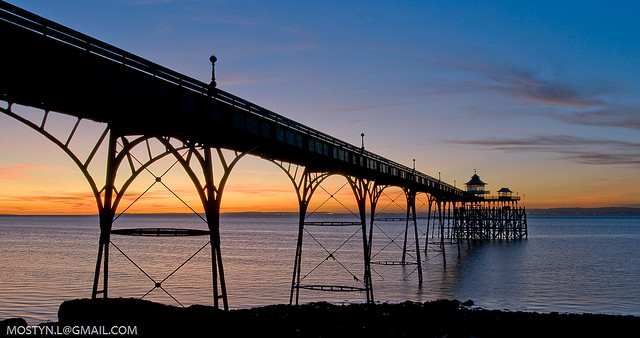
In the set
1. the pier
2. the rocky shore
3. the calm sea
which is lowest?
the calm sea

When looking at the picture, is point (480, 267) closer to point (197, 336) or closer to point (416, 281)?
point (416, 281)

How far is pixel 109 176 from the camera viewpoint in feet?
52.2

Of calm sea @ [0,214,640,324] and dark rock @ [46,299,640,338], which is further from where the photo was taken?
calm sea @ [0,214,640,324]

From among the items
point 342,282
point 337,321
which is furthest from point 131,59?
point 342,282

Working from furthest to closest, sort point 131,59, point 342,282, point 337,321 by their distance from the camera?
1. point 342,282
2. point 337,321
3. point 131,59

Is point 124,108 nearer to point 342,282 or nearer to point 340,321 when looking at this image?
point 340,321

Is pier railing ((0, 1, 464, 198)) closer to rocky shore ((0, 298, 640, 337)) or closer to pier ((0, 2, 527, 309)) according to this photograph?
pier ((0, 2, 527, 309))

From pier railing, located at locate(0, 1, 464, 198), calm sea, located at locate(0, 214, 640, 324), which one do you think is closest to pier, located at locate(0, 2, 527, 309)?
pier railing, located at locate(0, 1, 464, 198)

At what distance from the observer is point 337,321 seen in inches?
880

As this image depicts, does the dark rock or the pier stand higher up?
the pier

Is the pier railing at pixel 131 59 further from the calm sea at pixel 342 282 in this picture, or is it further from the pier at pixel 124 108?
the calm sea at pixel 342 282

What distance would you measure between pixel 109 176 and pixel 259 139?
6973 millimetres

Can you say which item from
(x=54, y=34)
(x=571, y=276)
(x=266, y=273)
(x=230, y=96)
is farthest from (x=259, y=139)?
(x=571, y=276)

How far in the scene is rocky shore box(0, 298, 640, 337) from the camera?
588 inches
